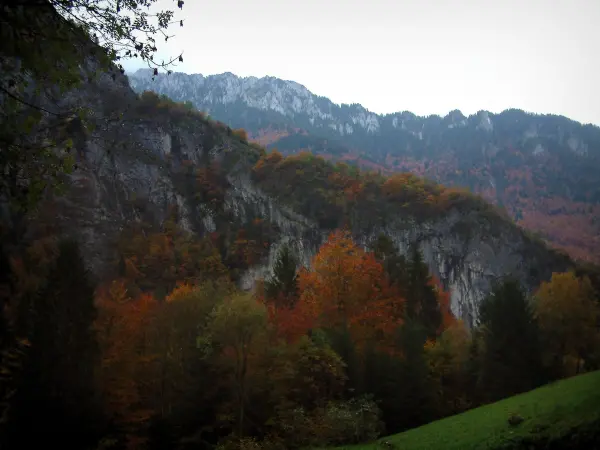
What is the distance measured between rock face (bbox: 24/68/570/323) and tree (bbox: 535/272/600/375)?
138 feet

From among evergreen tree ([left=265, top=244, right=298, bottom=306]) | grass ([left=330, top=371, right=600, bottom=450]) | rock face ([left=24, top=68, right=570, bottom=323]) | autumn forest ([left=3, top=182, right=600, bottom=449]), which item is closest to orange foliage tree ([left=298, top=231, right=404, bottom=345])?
autumn forest ([left=3, top=182, right=600, bottom=449])

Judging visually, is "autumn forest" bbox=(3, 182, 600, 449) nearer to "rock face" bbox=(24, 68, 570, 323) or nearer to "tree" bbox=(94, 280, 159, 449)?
"tree" bbox=(94, 280, 159, 449)

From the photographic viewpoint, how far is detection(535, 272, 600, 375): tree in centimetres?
3419

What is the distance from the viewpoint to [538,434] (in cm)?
1513

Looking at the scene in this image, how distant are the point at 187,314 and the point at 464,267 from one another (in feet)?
211

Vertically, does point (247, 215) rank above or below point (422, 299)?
above

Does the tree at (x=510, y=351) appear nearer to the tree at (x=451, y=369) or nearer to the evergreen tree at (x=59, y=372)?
the tree at (x=451, y=369)

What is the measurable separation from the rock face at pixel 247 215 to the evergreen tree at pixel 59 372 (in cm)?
4589

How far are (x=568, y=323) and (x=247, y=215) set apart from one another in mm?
56760

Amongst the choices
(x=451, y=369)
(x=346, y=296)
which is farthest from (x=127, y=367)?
(x=451, y=369)

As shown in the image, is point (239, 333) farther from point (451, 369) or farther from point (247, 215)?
point (247, 215)

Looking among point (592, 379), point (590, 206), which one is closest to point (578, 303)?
point (592, 379)

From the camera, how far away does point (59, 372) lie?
23.4 metres

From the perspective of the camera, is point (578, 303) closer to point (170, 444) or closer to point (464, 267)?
point (170, 444)
